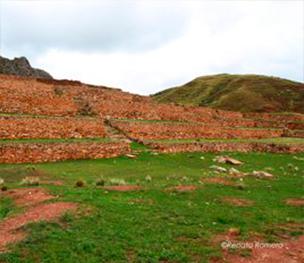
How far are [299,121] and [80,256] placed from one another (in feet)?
169

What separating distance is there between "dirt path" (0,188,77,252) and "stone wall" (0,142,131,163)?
33.1 ft

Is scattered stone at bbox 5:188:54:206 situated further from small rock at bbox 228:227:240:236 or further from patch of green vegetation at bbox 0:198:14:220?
small rock at bbox 228:227:240:236

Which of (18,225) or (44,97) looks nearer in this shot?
(18,225)

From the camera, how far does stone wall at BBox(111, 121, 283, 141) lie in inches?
1625

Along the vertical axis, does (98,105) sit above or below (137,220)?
above

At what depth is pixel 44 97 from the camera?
4206cm

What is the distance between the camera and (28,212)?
16562 mm

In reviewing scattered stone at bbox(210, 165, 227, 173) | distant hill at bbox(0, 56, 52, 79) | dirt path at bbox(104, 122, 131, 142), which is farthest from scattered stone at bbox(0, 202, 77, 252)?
distant hill at bbox(0, 56, 52, 79)

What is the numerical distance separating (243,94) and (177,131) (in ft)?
188

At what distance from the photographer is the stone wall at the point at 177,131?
1625 inches

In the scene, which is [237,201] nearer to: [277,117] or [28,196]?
[28,196]

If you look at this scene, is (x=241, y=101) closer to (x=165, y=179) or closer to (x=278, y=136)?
(x=278, y=136)

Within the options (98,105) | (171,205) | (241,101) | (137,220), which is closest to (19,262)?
(137,220)

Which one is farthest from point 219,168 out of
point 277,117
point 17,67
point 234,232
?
point 277,117
